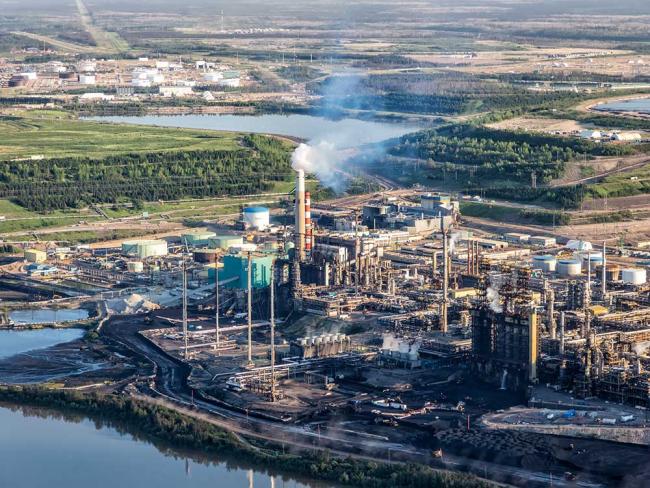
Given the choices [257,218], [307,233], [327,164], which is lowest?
[257,218]

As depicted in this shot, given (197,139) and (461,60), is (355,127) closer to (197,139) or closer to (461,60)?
(197,139)

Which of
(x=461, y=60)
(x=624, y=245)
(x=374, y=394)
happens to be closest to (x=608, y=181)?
(x=624, y=245)

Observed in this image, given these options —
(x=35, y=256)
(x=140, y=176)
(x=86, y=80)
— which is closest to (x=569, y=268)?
(x=35, y=256)

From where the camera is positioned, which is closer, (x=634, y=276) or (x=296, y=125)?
(x=634, y=276)

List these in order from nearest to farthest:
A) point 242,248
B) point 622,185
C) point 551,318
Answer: point 551,318
point 242,248
point 622,185

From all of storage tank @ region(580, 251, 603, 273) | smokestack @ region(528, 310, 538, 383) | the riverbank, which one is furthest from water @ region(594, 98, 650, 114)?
the riverbank

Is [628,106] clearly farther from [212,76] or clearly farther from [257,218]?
[212,76]
